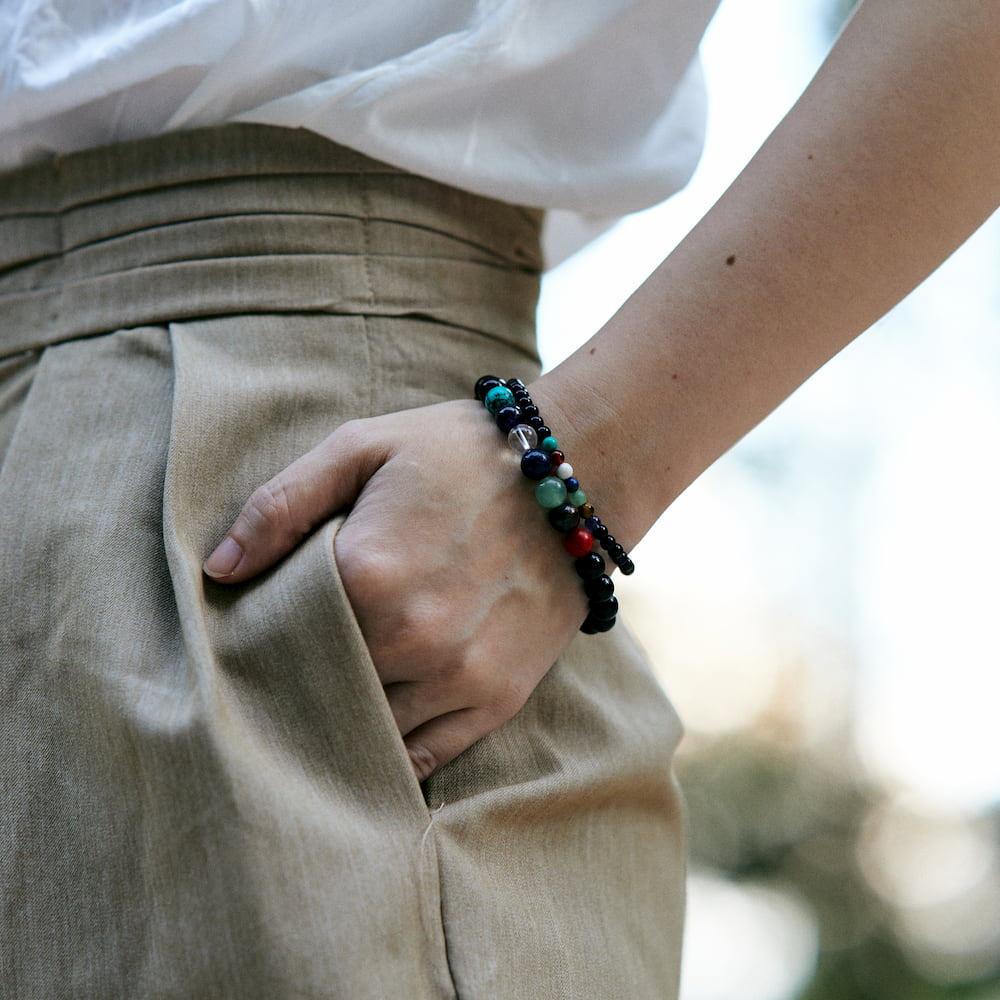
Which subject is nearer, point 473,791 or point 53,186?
point 473,791

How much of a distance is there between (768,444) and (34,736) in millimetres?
5221

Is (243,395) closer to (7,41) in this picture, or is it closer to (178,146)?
(178,146)

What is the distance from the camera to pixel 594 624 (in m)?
0.70

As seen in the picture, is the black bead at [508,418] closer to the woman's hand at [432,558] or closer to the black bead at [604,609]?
the woman's hand at [432,558]

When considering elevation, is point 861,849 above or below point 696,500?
below

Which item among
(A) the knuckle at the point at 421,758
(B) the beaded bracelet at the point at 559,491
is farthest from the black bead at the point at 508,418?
(A) the knuckle at the point at 421,758

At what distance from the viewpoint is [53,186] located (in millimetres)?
771

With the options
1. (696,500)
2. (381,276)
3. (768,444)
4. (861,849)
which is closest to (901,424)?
(768,444)

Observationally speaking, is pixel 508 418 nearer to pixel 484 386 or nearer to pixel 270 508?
pixel 484 386

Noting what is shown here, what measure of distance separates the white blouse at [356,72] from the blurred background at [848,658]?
13.1 feet

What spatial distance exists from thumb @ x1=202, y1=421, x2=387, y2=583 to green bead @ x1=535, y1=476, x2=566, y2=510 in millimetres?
109

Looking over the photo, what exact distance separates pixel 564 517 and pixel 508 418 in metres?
0.08

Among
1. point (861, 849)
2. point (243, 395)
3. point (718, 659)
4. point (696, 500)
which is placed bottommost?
point (861, 849)

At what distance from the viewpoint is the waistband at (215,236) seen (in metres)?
0.73
